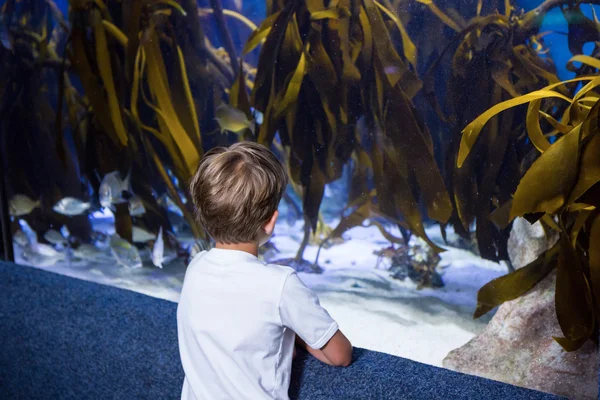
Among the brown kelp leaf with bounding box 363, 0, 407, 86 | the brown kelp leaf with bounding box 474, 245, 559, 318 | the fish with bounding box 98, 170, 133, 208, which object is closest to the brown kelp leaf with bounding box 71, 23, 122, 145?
the fish with bounding box 98, 170, 133, 208

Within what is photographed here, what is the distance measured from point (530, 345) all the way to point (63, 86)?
271cm

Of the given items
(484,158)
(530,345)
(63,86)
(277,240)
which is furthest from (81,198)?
(530,345)

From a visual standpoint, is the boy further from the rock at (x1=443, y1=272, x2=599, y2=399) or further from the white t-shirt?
the rock at (x1=443, y1=272, x2=599, y2=399)

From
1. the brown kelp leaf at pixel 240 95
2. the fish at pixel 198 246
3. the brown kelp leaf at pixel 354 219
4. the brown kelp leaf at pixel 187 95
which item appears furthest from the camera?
the fish at pixel 198 246

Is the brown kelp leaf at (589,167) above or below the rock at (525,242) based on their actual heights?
above

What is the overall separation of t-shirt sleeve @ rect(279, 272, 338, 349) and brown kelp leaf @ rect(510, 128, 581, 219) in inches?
27.4

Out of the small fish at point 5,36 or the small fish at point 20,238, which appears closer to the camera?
the small fish at point 5,36

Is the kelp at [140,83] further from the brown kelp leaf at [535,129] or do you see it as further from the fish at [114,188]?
the brown kelp leaf at [535,129]

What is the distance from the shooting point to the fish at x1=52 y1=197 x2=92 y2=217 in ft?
9.68

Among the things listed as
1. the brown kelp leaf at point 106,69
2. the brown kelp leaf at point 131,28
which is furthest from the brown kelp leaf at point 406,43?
the brown kelp leaf at point 106,69

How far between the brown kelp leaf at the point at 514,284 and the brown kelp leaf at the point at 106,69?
200 cm

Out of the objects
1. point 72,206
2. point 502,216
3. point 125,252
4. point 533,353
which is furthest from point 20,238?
point 533,353

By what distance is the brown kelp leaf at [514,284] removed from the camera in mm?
1636

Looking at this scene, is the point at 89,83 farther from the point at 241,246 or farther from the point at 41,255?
the point at 241,246
